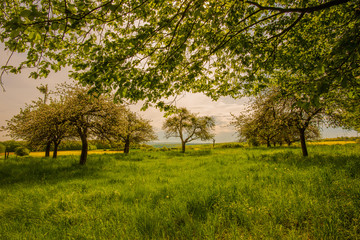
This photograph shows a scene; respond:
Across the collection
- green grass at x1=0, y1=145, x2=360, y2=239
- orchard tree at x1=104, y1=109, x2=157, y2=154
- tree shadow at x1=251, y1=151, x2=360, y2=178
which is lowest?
green grass at x1=0, y1=145, x2=360, y2=239

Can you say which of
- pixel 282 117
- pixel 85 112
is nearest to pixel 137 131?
pixel 85 112

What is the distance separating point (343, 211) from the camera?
3072 millimetres

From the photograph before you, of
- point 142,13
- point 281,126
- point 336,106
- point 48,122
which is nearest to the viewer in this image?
point 142,13

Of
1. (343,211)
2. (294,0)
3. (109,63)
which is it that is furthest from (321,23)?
(109,63)

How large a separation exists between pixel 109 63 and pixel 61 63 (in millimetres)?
2324

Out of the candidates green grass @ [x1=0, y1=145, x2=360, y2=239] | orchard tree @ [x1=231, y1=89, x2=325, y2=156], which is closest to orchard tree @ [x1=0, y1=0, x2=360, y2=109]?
green grass @ [x1=0, y1=145, x2=360, y2=239]

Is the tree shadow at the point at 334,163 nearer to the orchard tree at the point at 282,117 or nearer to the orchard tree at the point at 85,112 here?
the orchard tree at the point at 282,117

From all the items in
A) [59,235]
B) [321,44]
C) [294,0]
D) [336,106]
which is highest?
[294,0]

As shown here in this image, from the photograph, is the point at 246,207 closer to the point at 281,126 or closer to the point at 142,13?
the point at 142,13

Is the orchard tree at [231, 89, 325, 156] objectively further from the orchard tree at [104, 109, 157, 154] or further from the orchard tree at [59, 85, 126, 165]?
the orchard tree at [104, 109, 157, 154]

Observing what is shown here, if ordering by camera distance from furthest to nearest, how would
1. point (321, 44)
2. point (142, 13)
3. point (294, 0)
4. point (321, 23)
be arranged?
point (321, 44)
point (321, 23)
point (294, 0)
point (142, 13)

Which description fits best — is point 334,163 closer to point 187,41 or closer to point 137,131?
point 187,41

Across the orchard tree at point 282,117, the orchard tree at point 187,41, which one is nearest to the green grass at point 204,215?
the orchard tree at point 187,41

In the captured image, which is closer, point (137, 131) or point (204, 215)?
point (204, 215)
